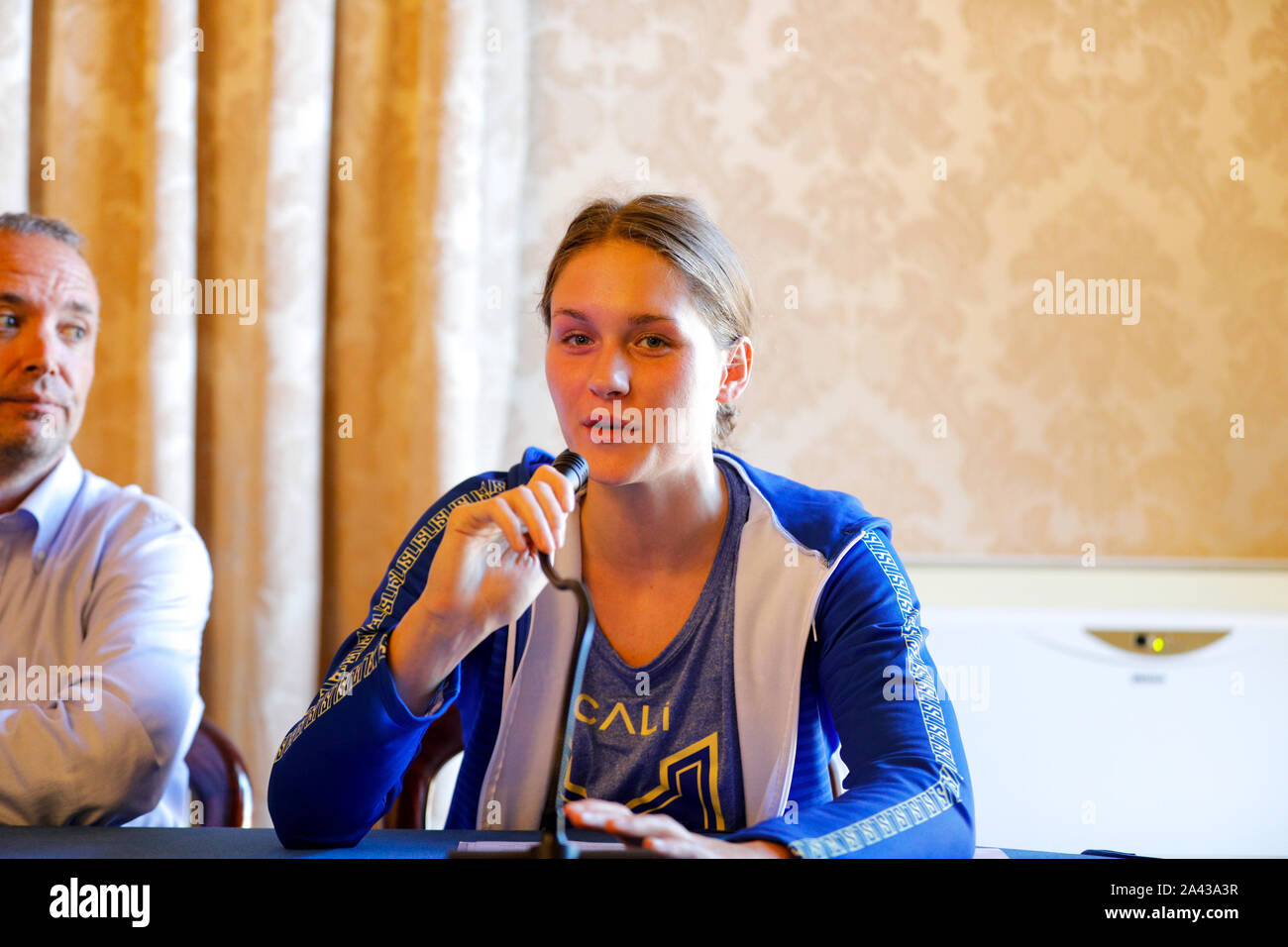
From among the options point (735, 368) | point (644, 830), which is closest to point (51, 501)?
point (735, 368)

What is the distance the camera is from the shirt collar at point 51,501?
1.42 m

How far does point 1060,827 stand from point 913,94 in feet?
5.01

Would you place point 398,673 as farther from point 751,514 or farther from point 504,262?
point 504,262

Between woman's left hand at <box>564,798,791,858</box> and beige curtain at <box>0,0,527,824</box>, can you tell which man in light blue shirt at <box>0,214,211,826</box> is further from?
woman's left hand at <box>564,798,791,858</box>

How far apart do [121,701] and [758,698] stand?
2.52 ft

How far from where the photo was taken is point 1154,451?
2.23m

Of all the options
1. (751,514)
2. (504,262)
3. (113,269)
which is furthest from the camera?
(504,262)

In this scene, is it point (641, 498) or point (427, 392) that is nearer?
point (641, 498)

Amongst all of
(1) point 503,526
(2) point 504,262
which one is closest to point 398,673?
(1) point 503,526

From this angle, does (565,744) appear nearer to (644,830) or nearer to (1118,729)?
(644,830)

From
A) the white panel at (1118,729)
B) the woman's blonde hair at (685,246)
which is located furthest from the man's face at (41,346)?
the white panel at (1118,729)

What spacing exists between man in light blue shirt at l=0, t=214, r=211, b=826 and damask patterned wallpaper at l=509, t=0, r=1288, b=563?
92 centimetres

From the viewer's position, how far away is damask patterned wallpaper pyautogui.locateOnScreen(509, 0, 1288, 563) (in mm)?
2205

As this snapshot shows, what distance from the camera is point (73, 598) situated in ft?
4.59
